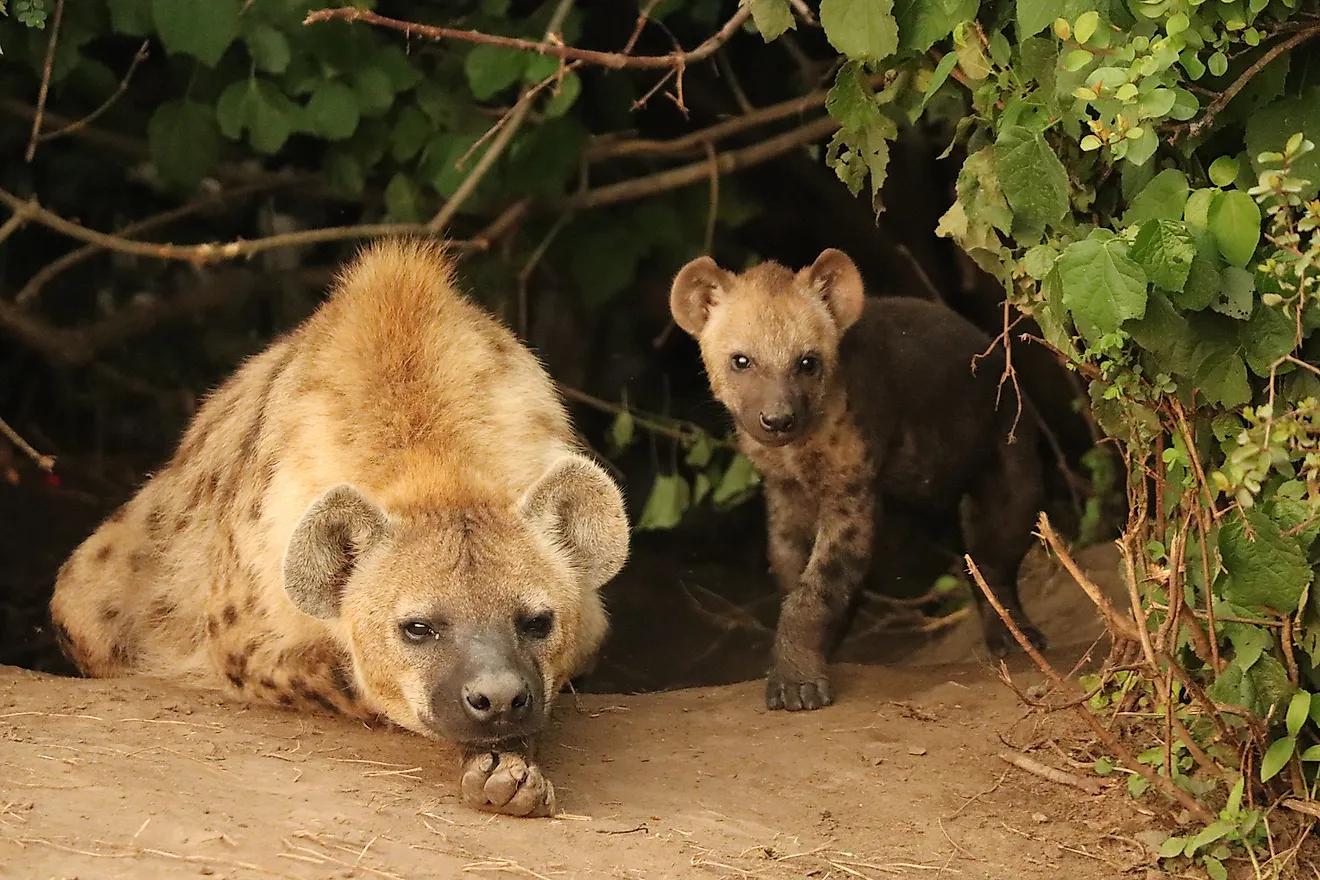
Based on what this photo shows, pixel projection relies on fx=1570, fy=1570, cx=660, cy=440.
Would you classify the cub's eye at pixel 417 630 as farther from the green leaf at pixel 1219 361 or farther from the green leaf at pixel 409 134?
the green leaf at pixel 409 134

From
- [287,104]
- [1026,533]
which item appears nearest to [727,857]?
[1026,533]

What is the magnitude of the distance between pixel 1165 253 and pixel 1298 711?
84 cm

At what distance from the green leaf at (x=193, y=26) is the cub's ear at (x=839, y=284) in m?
1.66

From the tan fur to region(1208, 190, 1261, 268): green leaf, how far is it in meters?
1.16

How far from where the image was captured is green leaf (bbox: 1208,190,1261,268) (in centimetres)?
244

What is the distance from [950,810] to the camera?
3.03 meters

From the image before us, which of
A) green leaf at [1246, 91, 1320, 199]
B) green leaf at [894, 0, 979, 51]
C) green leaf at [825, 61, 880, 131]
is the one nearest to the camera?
green leaf at [1246, 91, 1320, 199]

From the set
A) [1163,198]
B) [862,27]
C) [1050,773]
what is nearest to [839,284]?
[862,27]

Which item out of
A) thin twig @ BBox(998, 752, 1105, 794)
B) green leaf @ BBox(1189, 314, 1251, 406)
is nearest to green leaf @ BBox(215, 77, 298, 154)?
thin twig @ BBox(998, 752, 1105, 794)

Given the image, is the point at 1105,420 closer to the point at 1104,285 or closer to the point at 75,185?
the point at 1104,285

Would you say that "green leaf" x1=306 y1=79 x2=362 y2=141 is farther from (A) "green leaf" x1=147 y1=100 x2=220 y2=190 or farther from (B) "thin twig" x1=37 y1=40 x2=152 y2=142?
(B) "thin twig" x1=37 y1=40 x2=152 y2=142

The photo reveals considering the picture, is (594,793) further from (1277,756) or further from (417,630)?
(1277,756)

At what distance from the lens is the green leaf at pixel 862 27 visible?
290 centimetres

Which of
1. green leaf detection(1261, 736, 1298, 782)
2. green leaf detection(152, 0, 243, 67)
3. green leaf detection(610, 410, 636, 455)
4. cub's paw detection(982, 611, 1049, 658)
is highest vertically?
green leaf detection(152, 0, 243, 67)
